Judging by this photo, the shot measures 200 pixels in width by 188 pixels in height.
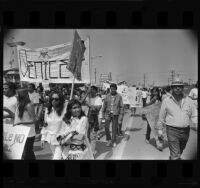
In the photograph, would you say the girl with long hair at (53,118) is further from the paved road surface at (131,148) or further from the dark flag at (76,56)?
the dark flag at (76,56)

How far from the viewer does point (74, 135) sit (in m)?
6.85

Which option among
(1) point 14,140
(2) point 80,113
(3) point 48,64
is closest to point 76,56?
(3) point 48,64

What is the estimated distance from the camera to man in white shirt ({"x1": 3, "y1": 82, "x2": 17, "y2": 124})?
6.86 metres

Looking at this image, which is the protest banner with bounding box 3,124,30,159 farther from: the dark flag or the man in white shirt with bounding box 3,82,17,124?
the dark flag

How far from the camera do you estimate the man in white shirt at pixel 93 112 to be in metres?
6.88

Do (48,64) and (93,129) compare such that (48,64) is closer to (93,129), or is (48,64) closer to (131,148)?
(93,129)

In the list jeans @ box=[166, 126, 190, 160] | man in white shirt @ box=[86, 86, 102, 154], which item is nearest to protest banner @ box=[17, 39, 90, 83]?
man in white shirt @ box=[86, 86, 102, 154]

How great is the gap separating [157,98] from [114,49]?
3.40 ft

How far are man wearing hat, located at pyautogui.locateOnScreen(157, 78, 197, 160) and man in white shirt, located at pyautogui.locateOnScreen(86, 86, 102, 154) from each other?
3.25ft

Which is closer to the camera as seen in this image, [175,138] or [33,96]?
[33,96]
